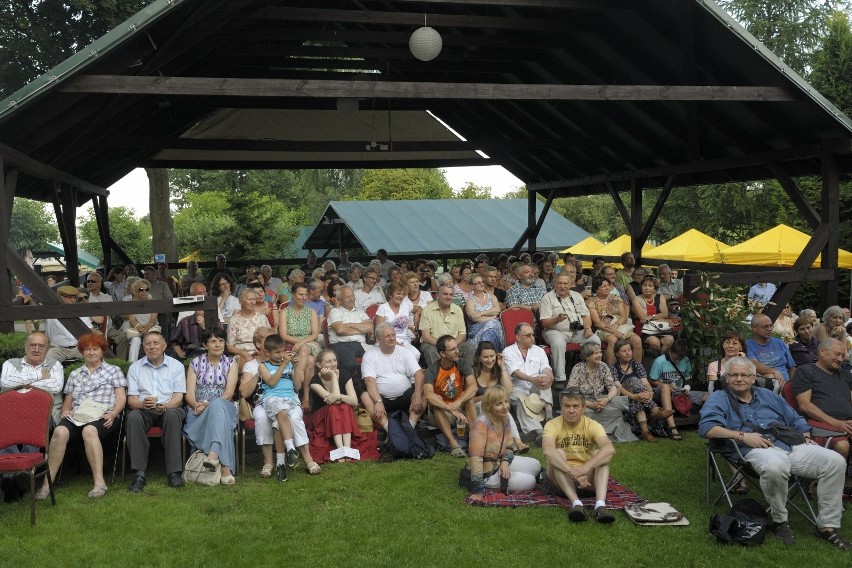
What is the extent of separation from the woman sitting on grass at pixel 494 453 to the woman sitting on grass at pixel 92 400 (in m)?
2.75

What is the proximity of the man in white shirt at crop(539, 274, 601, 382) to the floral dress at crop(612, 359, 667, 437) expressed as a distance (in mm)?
748

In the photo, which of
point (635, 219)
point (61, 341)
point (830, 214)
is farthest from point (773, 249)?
point (61, 341)

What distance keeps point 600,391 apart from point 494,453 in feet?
6.19

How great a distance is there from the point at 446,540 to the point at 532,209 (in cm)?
1321

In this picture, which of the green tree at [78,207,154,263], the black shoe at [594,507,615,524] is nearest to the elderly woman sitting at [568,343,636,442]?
the black shoe at [594,507,615,524]

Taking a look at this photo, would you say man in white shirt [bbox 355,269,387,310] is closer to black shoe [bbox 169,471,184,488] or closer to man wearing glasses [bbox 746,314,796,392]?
black shoe [bbox 169,471,184,488]

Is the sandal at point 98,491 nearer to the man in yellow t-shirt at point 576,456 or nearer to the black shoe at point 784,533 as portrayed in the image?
the man in yellow t-shirt at point 576,456

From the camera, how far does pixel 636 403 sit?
7.80 meters

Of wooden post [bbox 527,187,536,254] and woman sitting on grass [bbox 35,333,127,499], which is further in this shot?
wooden post [bbox 527,187,536,254]

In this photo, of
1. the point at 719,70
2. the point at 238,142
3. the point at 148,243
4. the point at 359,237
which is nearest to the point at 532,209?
the point at 359,237

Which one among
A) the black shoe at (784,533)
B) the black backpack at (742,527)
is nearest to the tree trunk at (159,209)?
the black backpack at (742,527)

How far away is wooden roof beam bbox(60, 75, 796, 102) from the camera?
7090 millimetres

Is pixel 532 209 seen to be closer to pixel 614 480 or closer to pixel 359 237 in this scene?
pixel 359 237

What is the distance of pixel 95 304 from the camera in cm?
730
